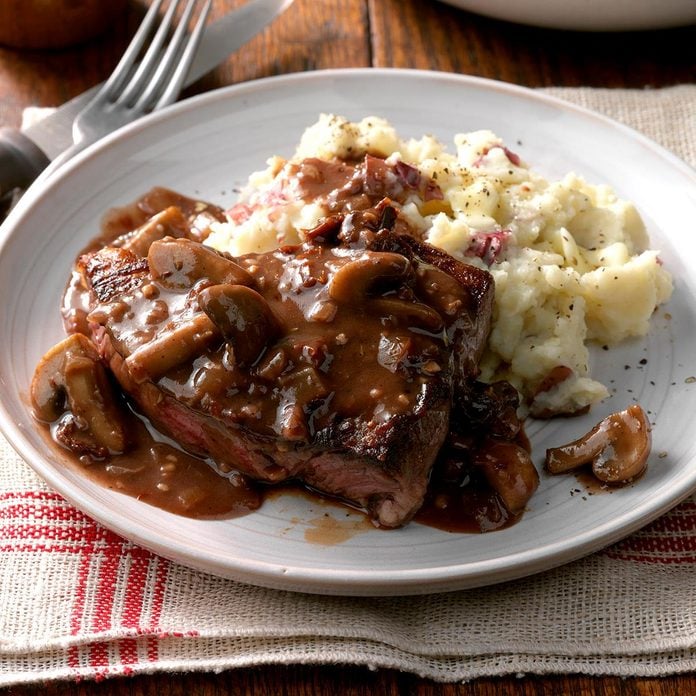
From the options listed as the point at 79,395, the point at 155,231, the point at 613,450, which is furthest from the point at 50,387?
the point at 613,450

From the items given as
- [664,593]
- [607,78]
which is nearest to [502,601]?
[664,593]

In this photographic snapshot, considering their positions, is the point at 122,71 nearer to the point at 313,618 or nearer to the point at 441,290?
the point at 441,290

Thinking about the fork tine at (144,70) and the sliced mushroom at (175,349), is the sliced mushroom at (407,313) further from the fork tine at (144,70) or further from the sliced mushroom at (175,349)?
the fork tine at (144,70)

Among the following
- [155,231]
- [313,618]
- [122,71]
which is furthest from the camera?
[122,71]

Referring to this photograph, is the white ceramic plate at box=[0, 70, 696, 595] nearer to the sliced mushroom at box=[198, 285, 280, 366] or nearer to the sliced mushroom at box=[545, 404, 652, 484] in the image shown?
the sliced mushroom at box=[545, 404, 652, 484]

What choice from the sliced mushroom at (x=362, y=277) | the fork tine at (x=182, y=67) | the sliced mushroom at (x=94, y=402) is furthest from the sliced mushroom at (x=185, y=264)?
the fork tine at (x=182, y=67)

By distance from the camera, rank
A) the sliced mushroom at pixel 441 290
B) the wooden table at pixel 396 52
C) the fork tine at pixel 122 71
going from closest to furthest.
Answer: the sliced mushroom at pixel 441 290, the fork tine at pixel 122 71, the wooden table at pixel 396 52

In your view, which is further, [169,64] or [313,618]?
[169,64]
